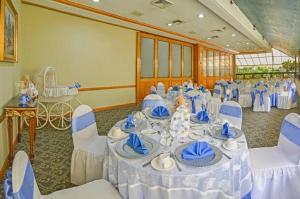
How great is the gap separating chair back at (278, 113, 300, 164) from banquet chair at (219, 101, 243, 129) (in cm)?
52

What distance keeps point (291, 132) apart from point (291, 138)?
6 centimetres

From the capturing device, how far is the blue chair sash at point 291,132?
79.0 inches

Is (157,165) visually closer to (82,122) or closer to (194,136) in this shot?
(194,136)

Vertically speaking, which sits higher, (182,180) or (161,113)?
(161,113)

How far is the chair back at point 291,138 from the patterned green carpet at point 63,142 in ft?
5.47

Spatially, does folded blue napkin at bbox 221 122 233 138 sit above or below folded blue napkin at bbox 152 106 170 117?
below

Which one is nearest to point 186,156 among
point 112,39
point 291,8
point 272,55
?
point 291,8

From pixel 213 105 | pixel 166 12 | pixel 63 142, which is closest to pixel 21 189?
pixel 63 142

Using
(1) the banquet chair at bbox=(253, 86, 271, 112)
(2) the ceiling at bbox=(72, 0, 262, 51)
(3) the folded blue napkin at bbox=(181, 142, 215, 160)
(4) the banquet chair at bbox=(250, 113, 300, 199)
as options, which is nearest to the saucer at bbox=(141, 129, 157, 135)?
(3) the folded blue napkin at bbox=(181, 142, 215, 160)

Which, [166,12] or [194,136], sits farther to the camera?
[166,12]

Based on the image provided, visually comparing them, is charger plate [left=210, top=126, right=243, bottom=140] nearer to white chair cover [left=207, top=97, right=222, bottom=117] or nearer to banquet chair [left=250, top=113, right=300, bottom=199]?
banquet chair [left=250, top=113, right=300, bottom=199]

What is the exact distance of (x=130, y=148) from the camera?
1569 mm

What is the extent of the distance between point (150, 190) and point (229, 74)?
17.2 m

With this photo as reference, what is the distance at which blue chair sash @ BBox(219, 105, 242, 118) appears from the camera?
2.73 meters
